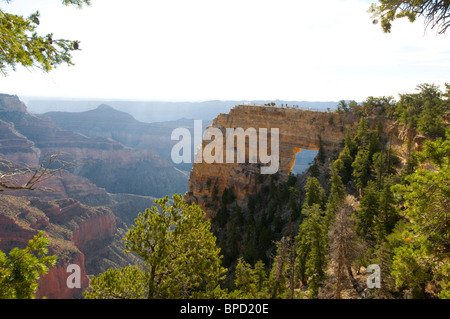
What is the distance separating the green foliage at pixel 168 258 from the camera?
34.2 ft

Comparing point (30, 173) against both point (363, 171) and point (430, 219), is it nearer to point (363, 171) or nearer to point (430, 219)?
point (430, 219)

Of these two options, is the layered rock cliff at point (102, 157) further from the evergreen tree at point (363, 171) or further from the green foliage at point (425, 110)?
the green foliage at point (425, 110)

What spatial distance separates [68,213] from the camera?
78.9 metres

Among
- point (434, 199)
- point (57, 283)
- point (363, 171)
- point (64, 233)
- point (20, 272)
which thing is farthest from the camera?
point (64, 233)

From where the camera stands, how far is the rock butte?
46.0 metres

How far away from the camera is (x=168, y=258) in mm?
10883

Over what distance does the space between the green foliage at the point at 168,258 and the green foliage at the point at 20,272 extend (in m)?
3.20

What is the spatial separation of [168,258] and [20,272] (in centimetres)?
484

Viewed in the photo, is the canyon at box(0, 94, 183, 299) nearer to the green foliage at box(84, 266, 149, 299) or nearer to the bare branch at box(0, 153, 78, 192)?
the bare branch at box(0, 153, 78, 192)

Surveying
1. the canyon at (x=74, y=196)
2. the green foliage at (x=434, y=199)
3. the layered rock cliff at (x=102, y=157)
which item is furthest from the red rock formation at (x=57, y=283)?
the layered rock cliff at (x=102, y=157)

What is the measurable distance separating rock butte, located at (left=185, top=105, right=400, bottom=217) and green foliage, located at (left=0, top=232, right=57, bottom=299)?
42.0 m

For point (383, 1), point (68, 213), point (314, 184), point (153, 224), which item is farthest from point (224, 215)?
point (68, 213)

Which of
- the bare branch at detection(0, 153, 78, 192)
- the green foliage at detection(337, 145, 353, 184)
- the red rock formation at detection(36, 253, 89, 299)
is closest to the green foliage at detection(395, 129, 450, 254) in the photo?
the bare branch at detection(0, 153, 78, 192)

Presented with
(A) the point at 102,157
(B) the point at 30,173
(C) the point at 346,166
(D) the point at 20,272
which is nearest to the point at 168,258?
(D) the point at 20,272
